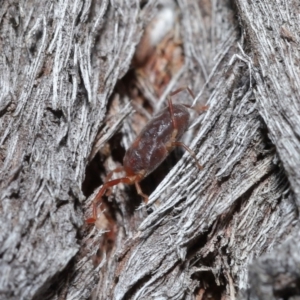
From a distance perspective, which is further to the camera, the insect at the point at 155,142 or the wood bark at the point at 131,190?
the insect at the point at 155,142

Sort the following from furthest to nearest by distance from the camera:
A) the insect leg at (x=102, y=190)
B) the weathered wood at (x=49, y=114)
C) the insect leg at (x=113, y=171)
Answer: the insect leg at (x=113, y=171), the insect leg at (x=102, y=190), the weathered wood at (x=49, y=114)

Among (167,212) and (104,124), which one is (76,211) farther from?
(104,124)

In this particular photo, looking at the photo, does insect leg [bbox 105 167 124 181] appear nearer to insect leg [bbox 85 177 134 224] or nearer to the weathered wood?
insect leg [bbox 85 177 134 224]

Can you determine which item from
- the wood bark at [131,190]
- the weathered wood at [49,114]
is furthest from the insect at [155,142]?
the weathered wood at [49,114]

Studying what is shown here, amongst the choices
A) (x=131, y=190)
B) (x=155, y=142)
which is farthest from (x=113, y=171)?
(x=155, y=142)

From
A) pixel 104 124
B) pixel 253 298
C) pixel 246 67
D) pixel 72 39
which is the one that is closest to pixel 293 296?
pixel 253 298

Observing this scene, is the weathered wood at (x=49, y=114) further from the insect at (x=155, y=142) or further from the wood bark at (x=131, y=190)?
the insect at (x=155, y=142)

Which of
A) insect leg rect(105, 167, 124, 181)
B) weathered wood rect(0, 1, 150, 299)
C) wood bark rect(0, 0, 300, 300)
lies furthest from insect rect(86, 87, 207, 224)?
weathered wood rect(0, 1, 150, 299)
